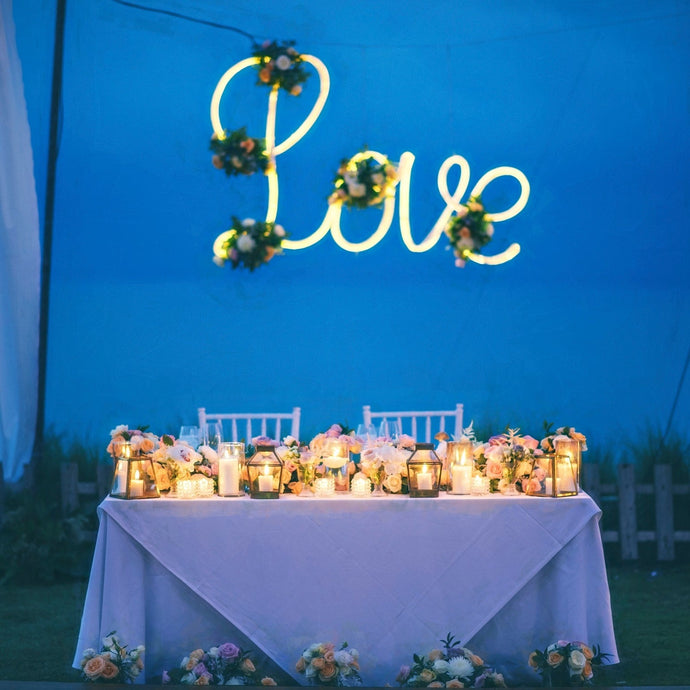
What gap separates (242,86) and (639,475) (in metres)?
3.39

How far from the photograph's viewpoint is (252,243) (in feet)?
14.3

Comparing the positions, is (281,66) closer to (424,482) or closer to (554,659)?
(424,482)

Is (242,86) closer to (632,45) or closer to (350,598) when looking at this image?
(632,45)

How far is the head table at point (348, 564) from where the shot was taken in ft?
11.2

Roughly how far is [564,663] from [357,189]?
1988 millimetres

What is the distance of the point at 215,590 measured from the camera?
343 centimetres

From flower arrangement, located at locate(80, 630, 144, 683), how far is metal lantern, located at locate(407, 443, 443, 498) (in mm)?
1041

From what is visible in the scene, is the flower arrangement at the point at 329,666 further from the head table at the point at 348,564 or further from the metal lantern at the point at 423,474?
the metal lantern at the point at 423,474

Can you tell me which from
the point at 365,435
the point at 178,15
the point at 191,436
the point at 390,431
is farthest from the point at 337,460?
the point at 178,15

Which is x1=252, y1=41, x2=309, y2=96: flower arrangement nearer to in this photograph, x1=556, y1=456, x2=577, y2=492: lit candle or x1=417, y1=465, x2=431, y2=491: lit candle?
x1=417, y1=465, x2=431, y2=491: lit candle

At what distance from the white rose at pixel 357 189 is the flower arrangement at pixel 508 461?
46.4 inches

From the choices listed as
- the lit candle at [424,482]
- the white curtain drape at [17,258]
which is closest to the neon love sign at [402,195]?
the white curtain drape at [17,258]

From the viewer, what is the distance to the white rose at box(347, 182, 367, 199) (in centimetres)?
417

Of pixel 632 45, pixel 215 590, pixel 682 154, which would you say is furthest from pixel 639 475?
pixel 215 590
